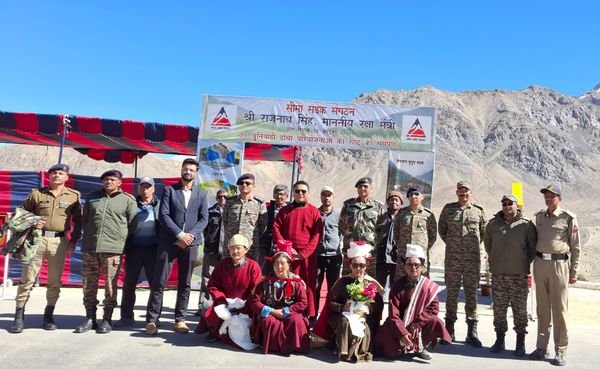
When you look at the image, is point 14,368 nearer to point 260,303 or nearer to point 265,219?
point 260,303

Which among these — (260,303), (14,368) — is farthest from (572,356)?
(14,368)

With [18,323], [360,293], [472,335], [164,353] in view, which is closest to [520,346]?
[472,335]

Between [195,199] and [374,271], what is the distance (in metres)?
2.34

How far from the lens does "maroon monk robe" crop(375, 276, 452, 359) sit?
16.2 ft

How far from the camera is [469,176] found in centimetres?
6356

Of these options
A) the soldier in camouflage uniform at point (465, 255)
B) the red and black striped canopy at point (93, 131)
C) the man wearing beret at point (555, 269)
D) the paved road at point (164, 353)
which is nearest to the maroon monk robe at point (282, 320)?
the paved road at point (164, 353)

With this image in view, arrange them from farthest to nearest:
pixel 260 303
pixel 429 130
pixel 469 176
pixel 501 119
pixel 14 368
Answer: pixel 501 119 < pixel 469 176 < pixel 429 130 < pixel 260 303 < pixel 14 368

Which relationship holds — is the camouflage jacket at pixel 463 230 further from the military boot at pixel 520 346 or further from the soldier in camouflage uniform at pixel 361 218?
the military boot at pixel 520 346

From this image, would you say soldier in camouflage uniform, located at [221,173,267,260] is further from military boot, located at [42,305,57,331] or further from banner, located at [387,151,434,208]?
banner, located at [387,151,434,208]

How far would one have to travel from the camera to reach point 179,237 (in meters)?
5.55

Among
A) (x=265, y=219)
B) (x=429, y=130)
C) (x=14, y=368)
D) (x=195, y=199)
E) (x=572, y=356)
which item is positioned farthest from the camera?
(x=429, y=130)

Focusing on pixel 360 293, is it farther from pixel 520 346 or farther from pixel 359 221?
pixel 520 346

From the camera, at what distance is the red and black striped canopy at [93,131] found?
34.5 ft

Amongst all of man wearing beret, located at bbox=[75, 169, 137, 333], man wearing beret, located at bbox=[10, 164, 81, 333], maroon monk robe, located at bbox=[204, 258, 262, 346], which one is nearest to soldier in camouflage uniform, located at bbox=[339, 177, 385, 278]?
maroon monk robe, located at bbox=[204, 258, 262, 346]
